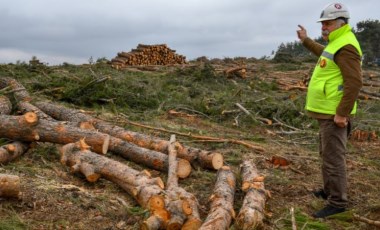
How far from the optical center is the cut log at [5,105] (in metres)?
7.07

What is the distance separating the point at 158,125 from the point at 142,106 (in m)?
2.04

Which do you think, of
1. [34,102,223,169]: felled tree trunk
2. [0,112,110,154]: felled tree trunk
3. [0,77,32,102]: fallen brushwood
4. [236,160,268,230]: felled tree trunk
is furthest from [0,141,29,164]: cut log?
[236,160,268,230]: felled tree trunk

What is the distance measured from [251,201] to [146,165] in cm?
184

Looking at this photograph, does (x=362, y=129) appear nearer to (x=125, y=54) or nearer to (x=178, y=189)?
(x=178, y=189)

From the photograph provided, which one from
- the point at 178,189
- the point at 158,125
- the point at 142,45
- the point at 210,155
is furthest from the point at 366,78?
the point at 178,189

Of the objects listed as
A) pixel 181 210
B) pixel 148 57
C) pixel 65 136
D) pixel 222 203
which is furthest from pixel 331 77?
pixel 148 57

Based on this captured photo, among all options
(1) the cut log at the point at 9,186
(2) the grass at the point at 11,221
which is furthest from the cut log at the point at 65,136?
(2) the grass at the point at 11,221

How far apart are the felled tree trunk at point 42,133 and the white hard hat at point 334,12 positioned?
3.02m

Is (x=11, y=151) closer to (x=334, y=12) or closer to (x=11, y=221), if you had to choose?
(x=11, y=221)

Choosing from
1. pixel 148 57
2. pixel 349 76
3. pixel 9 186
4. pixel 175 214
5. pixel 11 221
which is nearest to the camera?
pixel 11 221

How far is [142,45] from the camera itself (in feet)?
65.6

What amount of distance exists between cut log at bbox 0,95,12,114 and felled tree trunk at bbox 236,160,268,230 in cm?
383

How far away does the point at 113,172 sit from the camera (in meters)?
5.01

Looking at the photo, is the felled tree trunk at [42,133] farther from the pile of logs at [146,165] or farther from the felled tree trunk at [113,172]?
the felled tree trunk at [113,172]
